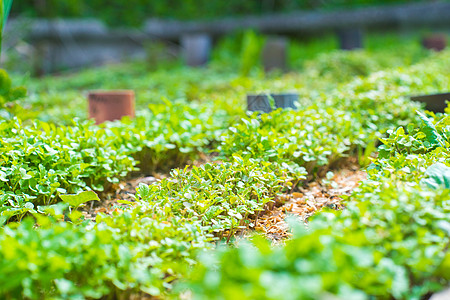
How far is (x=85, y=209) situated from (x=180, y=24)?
1044 centimetres

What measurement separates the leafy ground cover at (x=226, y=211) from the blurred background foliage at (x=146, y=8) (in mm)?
8605

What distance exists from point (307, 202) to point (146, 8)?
1118cm

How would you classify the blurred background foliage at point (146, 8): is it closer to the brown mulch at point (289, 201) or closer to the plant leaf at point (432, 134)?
the brown mulch at point (289, 201)

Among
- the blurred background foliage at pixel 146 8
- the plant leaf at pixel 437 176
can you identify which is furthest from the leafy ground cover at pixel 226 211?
the blurred background foliage at pixel 146 8

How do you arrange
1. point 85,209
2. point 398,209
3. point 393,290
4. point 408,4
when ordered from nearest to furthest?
point 393,290 < point 398,209 < point 85,209 < point 408,4

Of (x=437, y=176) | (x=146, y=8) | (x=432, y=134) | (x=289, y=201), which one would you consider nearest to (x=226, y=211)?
(x=289, y=201)

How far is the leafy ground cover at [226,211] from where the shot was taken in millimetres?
1151

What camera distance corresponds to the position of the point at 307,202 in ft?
8.14

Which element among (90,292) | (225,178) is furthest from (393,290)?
(225,178)

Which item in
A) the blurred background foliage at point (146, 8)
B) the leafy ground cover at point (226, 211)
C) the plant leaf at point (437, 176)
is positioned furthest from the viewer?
the blurred background foliage at point (146, 8)

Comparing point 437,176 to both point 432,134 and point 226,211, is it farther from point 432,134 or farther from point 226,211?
point 226,211

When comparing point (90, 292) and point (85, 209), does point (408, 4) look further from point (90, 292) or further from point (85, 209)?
point (90, 292)

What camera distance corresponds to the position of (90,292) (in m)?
1.31

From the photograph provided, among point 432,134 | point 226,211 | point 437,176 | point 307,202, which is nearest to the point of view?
point 437,176
